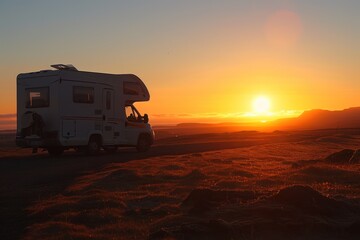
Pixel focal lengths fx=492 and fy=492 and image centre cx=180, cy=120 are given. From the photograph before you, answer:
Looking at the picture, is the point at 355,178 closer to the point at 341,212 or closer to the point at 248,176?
the point at 248,176

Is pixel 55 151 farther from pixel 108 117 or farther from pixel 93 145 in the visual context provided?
pixel 108 117

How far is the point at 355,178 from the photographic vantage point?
1423 cm

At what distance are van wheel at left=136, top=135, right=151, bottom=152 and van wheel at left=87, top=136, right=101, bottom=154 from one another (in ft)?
10.4

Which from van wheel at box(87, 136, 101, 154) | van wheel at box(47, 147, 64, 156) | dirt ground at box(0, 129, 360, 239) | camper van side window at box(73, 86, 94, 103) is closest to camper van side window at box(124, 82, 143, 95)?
camper van side window at box(73, 86, 94, 103)

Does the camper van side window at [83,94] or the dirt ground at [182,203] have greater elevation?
the camper van side window at [83,94]

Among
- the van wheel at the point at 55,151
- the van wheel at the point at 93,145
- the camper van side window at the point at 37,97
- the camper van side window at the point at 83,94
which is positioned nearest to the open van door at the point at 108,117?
the van wheel at the point at 93,145

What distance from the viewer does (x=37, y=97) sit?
74.2 feet

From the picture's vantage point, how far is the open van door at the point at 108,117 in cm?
2397

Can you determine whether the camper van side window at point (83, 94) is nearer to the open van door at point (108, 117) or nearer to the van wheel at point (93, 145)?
the open van door at point (108, 117)

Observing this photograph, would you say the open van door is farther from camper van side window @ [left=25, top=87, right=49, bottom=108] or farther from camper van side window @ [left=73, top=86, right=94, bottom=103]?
camper van side window @ [left=25, top=87, right=49, bottom=108]

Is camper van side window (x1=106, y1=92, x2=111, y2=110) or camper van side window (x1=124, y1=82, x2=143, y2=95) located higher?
camper van side window (x1=124, y1=82, x2=143, y2=95)

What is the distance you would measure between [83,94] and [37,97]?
6.84 ft

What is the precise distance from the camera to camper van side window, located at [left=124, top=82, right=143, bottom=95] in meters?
25.0

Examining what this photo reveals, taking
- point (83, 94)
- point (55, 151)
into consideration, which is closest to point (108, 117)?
point (83, 94)
